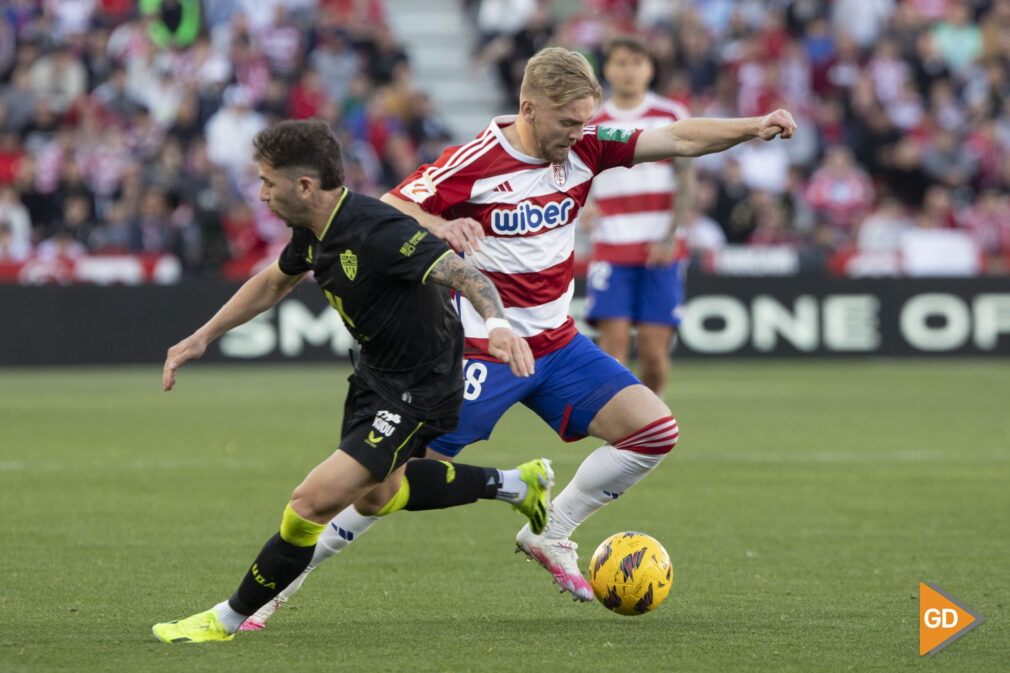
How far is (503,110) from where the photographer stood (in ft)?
76.8

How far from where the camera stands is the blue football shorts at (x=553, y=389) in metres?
6.07

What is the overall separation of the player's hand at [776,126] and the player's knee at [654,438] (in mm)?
1123

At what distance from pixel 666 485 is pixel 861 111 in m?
14.4

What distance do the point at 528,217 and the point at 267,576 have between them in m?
1.80

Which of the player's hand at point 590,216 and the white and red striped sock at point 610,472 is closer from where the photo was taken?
the white and red striped sock at point 610,472

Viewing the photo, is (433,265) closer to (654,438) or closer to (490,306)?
(490,306)

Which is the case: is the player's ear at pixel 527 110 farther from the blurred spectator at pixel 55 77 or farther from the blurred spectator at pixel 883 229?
the blurred spectator at pixel 55 77

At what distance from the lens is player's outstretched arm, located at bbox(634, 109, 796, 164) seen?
5715 mm

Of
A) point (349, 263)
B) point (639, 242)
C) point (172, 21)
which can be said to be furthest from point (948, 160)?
point (349, 263)

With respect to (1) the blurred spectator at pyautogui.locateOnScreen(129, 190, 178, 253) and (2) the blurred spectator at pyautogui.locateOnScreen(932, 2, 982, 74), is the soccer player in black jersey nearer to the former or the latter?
(1) the blurred spectator at pyautogui.locateOnScreen(129, 190, 178, 253)

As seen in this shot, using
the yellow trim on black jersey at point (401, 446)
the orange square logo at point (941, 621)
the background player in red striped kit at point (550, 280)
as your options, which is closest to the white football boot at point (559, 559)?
the background player in red striped kit at point (550, 280)

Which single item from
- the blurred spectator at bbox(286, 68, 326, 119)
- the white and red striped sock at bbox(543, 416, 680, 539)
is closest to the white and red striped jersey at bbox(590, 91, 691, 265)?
the white and red striped sock at bbox(543, 416, 680, 539)

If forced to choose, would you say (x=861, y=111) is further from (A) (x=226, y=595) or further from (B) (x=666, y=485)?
(A) (x=226, y=595)

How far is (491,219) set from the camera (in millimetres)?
6145
